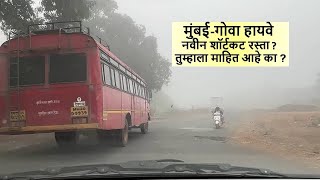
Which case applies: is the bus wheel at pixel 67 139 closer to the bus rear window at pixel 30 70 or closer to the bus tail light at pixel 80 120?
the bus tail light at pixel 80 120

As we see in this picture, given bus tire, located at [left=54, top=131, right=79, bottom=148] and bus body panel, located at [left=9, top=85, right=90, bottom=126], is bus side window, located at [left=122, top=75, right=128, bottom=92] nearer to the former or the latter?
bus tire, located at [left=54, top=131, right=79, bottom=148]

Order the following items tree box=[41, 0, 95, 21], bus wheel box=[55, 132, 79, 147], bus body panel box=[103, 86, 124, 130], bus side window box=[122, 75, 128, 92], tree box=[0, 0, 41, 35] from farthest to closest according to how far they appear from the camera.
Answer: tree box=[41, 0, 95, 21] → tree box=[0, 0, 41, 35] → bus side window box=[122, 75, 128, 92] → bus wheel box=[55, 132, 79, 147] → bus body panel box=[103, 86, 124, 130]

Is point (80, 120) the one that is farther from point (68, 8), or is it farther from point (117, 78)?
point (68, 8)

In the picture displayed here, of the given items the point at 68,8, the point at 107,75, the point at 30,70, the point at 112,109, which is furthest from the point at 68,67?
the point at 68,8

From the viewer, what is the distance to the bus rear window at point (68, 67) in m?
11.3

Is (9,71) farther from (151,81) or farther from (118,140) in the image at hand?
(151,81)

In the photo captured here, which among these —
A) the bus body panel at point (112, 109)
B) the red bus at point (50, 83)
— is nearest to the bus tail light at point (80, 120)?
the red bus at point (50, 83)

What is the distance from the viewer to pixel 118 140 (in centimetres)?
1398

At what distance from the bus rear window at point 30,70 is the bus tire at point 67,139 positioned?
265 cm

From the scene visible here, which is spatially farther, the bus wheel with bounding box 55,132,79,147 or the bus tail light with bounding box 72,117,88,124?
the bus wheel with bounding box 55,132,79,147

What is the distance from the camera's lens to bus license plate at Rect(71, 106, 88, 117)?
11.2 metres

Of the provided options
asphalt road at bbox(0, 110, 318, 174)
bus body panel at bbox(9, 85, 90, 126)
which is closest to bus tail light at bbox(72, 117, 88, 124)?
bus body panel at bbox(9, 85, 90, 126)

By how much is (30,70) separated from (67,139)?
2968mm

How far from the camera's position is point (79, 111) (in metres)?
11.2
